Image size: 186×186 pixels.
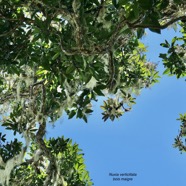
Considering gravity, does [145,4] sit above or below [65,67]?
below

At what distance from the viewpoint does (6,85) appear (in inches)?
319

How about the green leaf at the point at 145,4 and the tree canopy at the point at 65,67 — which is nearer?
the green leaf at the point at 145,4

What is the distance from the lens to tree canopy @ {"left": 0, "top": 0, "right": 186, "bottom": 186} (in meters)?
4.54

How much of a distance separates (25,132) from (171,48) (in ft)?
9.09

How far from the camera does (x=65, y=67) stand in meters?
5.94

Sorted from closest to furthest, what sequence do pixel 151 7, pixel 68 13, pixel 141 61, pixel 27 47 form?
1. pixel 151 7
2. pixel 68 13
3. pixel 27 47
4. pixel 141 61

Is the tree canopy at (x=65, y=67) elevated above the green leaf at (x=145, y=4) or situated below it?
above

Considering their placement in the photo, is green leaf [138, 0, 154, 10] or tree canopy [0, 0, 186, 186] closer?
green leaf [138, 0, 154, 10]

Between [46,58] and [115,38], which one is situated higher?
[46,58]

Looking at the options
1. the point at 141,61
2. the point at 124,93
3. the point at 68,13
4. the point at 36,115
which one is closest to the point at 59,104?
→ the point at 36,115

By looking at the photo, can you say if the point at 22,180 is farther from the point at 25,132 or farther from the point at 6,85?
the point at 6,85

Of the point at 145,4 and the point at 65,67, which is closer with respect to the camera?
the point at 145,4

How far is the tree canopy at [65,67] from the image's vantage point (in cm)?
454

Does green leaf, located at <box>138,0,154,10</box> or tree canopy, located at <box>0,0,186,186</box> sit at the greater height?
tree canopy, located at <box>0,0,186,186</box>
